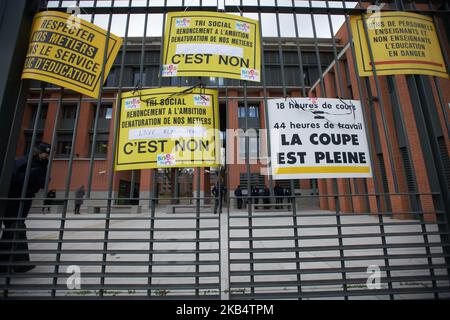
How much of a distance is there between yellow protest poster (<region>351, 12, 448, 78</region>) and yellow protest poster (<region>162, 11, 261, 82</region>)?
1653 millimetres

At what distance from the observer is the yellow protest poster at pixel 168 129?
2879 millimetres

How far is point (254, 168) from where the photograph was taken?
21672 mm

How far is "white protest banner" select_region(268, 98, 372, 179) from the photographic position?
2873 mm

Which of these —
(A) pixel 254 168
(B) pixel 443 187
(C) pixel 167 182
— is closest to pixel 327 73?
(A) pixel 254 168

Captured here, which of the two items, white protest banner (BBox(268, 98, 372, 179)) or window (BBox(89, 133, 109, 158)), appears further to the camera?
window (BBox(89, 133, 109, 158))

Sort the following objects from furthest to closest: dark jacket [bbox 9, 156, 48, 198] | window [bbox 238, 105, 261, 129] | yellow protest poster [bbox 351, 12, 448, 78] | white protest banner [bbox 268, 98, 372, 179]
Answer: window [bbox 238, 105, 261, 129] < dark jacket [bbox 9, 156, 48, 198] < yellow protest poster [bbox 351, 12, 448, 78] < white protest banner [bbox 268, 98, 372, 179]

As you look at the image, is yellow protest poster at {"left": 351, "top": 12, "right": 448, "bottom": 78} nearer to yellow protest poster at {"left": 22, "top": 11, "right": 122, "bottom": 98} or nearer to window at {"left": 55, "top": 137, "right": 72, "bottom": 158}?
yellow protest poster at {"left": 22, "top": 11, "right": 122, "bottom": 98}

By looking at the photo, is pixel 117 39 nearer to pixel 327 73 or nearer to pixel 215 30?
pixel 215 30

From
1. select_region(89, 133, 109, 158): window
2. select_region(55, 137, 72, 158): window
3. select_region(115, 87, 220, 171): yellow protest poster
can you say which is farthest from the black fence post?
select_region(55, 137, 72, 158): window

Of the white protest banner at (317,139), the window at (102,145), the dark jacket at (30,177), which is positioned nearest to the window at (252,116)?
the window at (102,145)

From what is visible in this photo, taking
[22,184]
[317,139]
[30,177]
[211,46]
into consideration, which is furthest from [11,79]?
[317,139]

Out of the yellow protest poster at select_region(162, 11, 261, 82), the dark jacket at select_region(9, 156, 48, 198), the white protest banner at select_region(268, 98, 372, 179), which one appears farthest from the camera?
the dark jacket at select_region(9, 156, 48, 198)

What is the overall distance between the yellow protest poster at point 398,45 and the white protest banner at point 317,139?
895mm

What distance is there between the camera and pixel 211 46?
3.18 m
